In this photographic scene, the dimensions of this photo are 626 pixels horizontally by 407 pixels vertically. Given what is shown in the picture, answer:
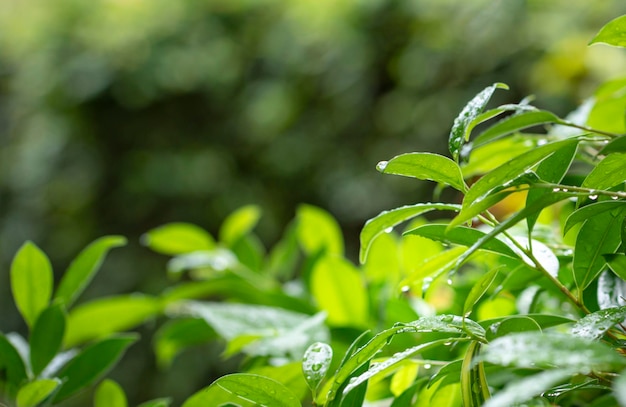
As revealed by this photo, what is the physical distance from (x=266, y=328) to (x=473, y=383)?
25 cm

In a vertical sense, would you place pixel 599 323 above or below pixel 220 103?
above

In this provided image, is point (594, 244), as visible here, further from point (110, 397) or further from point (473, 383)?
point (110, 397)

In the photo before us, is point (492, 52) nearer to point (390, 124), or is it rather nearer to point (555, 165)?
point (390, 124)

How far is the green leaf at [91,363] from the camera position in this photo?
410mm

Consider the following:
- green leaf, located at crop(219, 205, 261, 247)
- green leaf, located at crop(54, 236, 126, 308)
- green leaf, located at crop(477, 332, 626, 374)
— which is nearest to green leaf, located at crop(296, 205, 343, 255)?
green leaf, located at crop(219, 205, 261, 247)

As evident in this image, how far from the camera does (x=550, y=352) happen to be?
171 millimetres

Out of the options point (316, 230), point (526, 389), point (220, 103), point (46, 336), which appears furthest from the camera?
point (220, 103)

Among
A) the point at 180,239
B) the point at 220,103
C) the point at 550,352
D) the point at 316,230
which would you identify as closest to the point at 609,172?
the point at 550,352

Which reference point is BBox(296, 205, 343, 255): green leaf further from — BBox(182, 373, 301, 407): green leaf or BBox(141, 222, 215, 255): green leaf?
BBox(182, 373, 301, 407): green leaf

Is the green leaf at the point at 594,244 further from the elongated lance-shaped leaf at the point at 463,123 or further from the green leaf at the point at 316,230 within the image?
the green leaf at the point at 316,230

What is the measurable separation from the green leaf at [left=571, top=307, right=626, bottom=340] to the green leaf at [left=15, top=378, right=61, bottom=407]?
272 millimetres

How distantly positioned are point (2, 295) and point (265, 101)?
1266 millimetres

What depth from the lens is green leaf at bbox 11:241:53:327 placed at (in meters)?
0.43

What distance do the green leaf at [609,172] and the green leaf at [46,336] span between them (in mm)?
334
